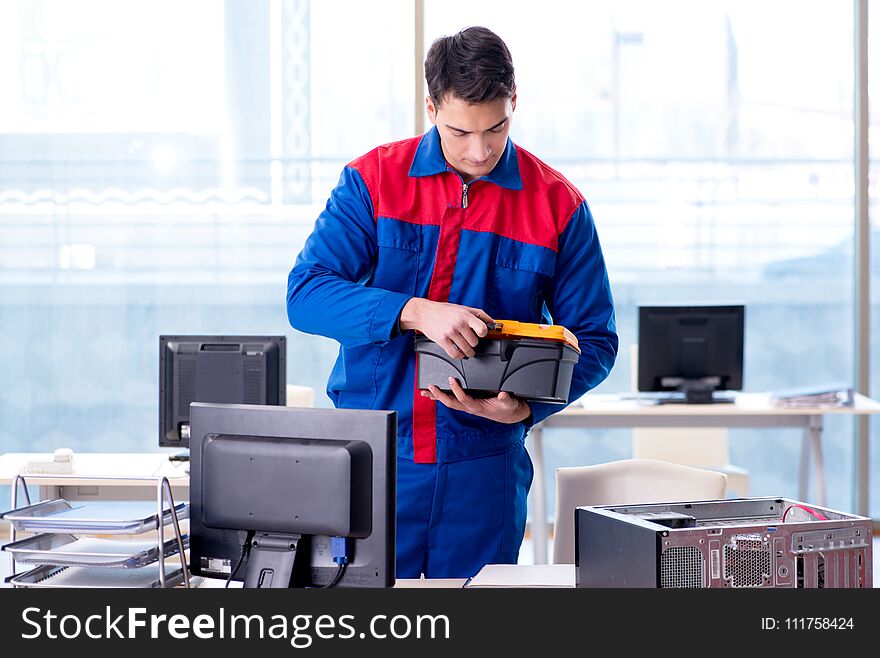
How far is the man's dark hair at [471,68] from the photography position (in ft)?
5.90

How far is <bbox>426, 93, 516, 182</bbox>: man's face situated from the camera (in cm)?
183

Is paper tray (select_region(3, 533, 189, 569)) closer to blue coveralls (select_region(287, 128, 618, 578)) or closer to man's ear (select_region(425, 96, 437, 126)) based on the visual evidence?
blue coveralls (select_region(287, 128, 618, 578))

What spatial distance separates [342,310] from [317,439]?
37cm

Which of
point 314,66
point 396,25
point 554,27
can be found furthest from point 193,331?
point 554,27

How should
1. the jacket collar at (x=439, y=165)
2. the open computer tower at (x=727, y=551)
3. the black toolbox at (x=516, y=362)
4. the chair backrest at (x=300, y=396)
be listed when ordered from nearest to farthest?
the open computer tower at (x=727, y=551)
the black toolbox at (x=516, y=362)
the jacket collar at (x=439, y=165)
the chair backrest at (x=300, y=396)

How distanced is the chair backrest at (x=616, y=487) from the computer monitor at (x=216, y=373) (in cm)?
100

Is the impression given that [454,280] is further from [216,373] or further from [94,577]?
[216,373]

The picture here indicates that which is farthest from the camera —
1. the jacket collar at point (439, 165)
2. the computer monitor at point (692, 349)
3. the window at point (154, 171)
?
the window at point (154, 171)

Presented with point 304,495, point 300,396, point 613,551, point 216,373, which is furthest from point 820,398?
point 304,495

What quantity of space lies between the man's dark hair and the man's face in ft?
0.05

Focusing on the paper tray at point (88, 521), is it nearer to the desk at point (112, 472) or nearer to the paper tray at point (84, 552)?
the paper tray at point (84, 552)

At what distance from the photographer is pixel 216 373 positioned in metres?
2.98

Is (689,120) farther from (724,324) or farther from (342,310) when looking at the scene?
(342,310)

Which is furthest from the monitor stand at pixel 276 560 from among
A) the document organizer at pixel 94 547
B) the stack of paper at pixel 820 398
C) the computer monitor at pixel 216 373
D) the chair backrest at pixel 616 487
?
the stack of paper at pixel 820 398
